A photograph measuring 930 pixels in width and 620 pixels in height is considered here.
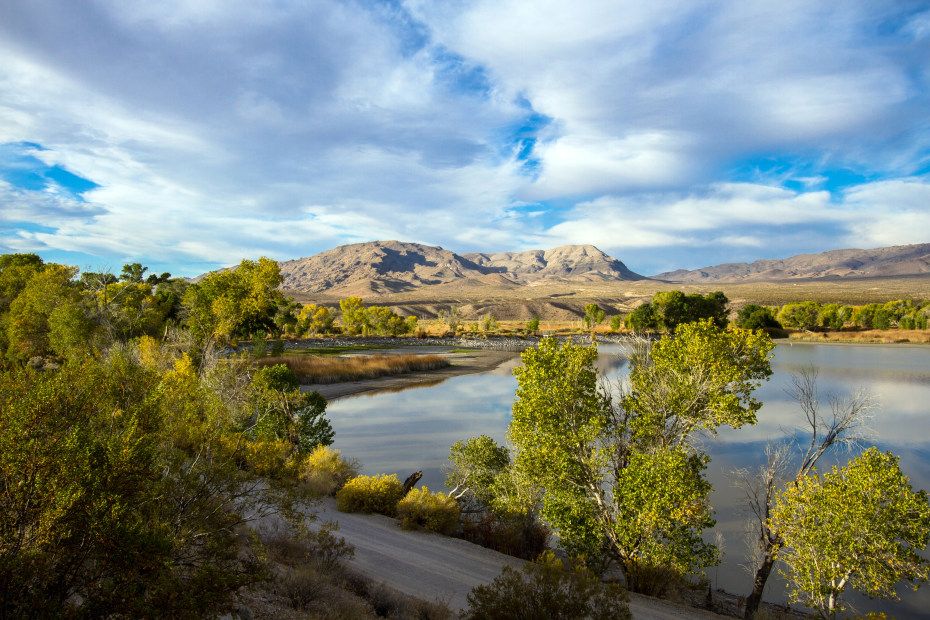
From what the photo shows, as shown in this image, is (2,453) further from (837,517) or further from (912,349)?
(912,349)

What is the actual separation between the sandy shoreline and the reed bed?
0.78m

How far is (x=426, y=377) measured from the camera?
5503 cm

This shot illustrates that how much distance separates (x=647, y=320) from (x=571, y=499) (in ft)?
302

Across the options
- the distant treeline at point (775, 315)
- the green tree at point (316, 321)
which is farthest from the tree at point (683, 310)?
the green tree at point (316, 321)

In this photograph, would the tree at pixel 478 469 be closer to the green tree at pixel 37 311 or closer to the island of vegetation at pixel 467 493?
the island of vegetation at pixel 467 493

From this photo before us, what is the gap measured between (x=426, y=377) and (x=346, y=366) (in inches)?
A: 354

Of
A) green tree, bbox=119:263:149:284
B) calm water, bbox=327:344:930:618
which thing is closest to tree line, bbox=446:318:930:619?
calm water, bbox=327:344:930:618

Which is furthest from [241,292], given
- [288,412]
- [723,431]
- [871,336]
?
[871,336]

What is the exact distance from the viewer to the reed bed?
4675cm

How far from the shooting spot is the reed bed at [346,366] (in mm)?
46750

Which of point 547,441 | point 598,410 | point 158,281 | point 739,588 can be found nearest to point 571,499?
point 547,441

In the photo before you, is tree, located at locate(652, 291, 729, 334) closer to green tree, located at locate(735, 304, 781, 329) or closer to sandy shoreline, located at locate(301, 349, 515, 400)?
green tree, located at locate(735, 304, 781, 329)

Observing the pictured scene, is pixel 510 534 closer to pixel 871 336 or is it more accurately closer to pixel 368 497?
pixel 368 497

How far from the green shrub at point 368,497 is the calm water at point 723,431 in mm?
3948
